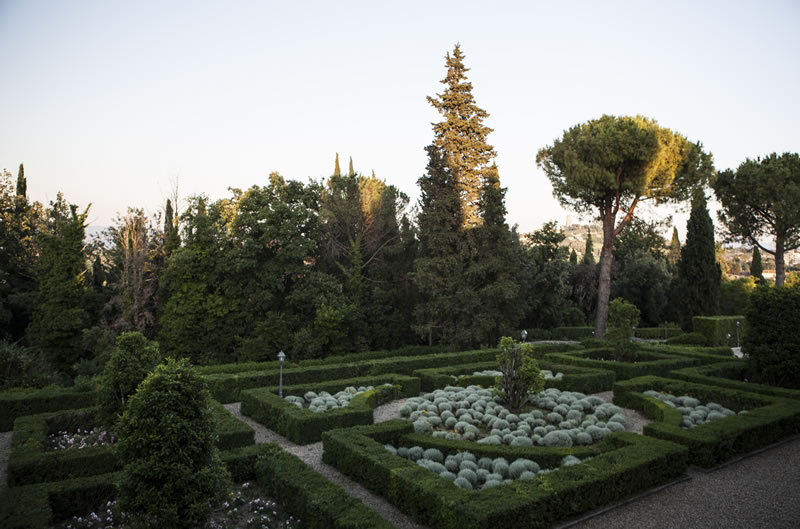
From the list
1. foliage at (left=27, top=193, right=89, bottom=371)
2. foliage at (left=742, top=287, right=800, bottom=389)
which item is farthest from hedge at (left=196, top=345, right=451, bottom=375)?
foliage at (left=742, top=287, right=800, bottom=389)

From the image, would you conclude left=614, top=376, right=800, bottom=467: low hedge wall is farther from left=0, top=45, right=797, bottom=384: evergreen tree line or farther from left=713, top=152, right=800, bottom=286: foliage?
left=713, top=152, right=800, bottom=286: foliage

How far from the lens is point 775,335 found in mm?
13203

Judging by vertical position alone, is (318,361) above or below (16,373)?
below

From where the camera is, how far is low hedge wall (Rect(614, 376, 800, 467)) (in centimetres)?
871

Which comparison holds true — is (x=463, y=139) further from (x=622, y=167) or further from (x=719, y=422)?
(x=719, y=422)

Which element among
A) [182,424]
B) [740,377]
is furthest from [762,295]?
[182,424]

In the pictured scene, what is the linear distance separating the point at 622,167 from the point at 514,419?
63.8ft

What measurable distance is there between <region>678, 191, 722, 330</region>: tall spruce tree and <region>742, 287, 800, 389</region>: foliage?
53.7 feet

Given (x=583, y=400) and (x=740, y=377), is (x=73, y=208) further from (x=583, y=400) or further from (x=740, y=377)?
(x=740, y=377)

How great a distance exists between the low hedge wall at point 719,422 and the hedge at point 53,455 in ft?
26.3

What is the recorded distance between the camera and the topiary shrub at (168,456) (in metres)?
5.78

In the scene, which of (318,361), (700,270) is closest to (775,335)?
(318,361)

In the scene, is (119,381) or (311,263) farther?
(311,263)

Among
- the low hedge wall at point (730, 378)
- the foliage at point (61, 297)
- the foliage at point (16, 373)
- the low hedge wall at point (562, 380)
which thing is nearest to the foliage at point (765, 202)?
the low hedge wall at point (730, 378)
